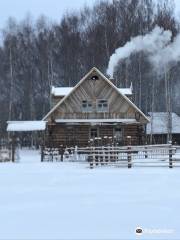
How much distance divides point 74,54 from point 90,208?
50411 mm

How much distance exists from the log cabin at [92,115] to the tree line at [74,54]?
12.0 metres

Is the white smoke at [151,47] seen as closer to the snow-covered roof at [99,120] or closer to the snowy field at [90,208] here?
the snow-covered roof at [99,120]

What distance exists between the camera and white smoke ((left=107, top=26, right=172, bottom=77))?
46381 millimetres

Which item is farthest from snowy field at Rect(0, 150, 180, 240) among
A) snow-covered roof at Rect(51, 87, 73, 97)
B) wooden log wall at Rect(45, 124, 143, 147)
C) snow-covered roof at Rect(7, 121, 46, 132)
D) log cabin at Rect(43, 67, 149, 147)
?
snow-covered roof at Rect(7, 121, 46, 132)

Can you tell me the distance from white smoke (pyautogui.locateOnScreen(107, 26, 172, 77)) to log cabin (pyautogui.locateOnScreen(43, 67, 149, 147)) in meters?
6.02

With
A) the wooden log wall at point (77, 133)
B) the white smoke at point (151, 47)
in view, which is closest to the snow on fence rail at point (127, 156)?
the wooden log wall at point (77, 133)

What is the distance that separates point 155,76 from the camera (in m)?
54.4

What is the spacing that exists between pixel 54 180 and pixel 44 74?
149 feet

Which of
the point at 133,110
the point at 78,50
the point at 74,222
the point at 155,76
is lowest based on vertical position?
the point at 74,222

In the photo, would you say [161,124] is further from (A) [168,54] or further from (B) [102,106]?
(B) [102,106]

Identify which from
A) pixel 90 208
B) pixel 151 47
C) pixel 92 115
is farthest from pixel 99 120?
pixel 90 208

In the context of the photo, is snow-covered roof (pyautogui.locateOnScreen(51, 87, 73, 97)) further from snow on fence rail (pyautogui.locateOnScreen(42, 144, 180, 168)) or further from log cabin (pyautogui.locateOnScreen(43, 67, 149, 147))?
snow on fence rail (pyautogui.locateOnScreen(42, 144, 180, 168))

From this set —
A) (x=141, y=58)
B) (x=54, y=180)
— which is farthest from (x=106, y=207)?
(x=141, y=58)

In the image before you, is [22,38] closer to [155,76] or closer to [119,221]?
[155,76]
